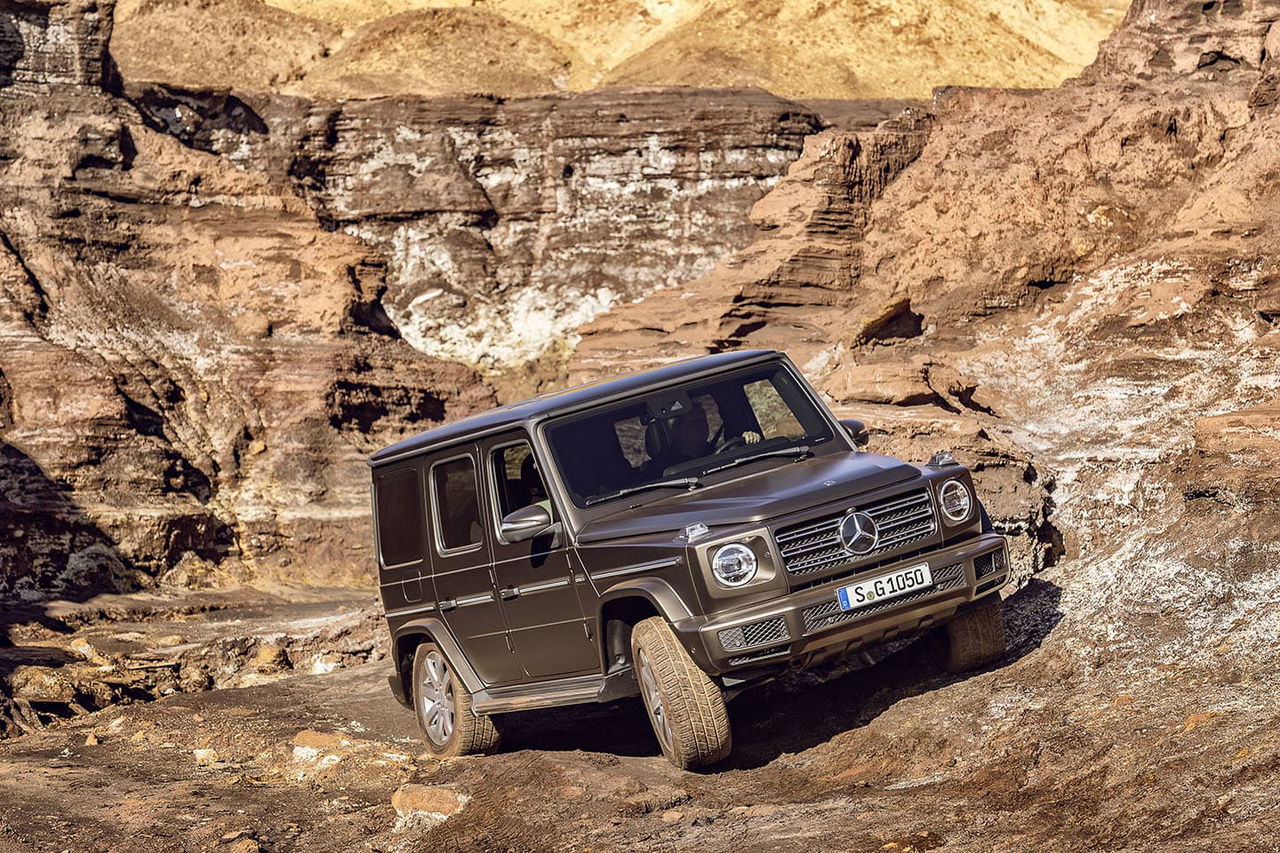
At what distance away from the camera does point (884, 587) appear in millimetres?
7598

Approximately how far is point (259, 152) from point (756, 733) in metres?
28.7

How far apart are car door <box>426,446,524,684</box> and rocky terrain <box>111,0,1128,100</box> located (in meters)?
44.9

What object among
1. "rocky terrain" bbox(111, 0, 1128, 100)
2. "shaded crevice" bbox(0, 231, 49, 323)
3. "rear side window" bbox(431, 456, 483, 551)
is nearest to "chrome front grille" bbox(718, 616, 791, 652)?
"rear side window" bbox(431, 456, 483, 551)

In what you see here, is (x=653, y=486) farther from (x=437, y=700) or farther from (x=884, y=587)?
(x=437, y=700)

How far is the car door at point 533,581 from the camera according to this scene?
8.34 meters

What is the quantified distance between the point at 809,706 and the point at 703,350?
16594mm

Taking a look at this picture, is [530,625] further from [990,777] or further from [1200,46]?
[1200,46]

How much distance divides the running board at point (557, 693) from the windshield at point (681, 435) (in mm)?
1009

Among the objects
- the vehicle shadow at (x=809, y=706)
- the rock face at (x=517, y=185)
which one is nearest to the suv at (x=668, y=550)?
the vehicle shadow at (x=809, y=706)

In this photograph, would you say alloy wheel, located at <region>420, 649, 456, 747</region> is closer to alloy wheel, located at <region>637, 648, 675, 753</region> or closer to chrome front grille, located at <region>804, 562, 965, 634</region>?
alloy wheel, located at <region>637, 648, 675, 753</region>

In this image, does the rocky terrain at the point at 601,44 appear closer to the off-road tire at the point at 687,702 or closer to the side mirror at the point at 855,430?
the side mirror at the point at 855,430

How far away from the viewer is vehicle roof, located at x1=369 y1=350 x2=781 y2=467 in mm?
8539

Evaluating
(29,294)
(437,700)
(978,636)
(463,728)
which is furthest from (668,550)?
(29,294)

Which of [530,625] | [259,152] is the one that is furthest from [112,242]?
[530,625]
